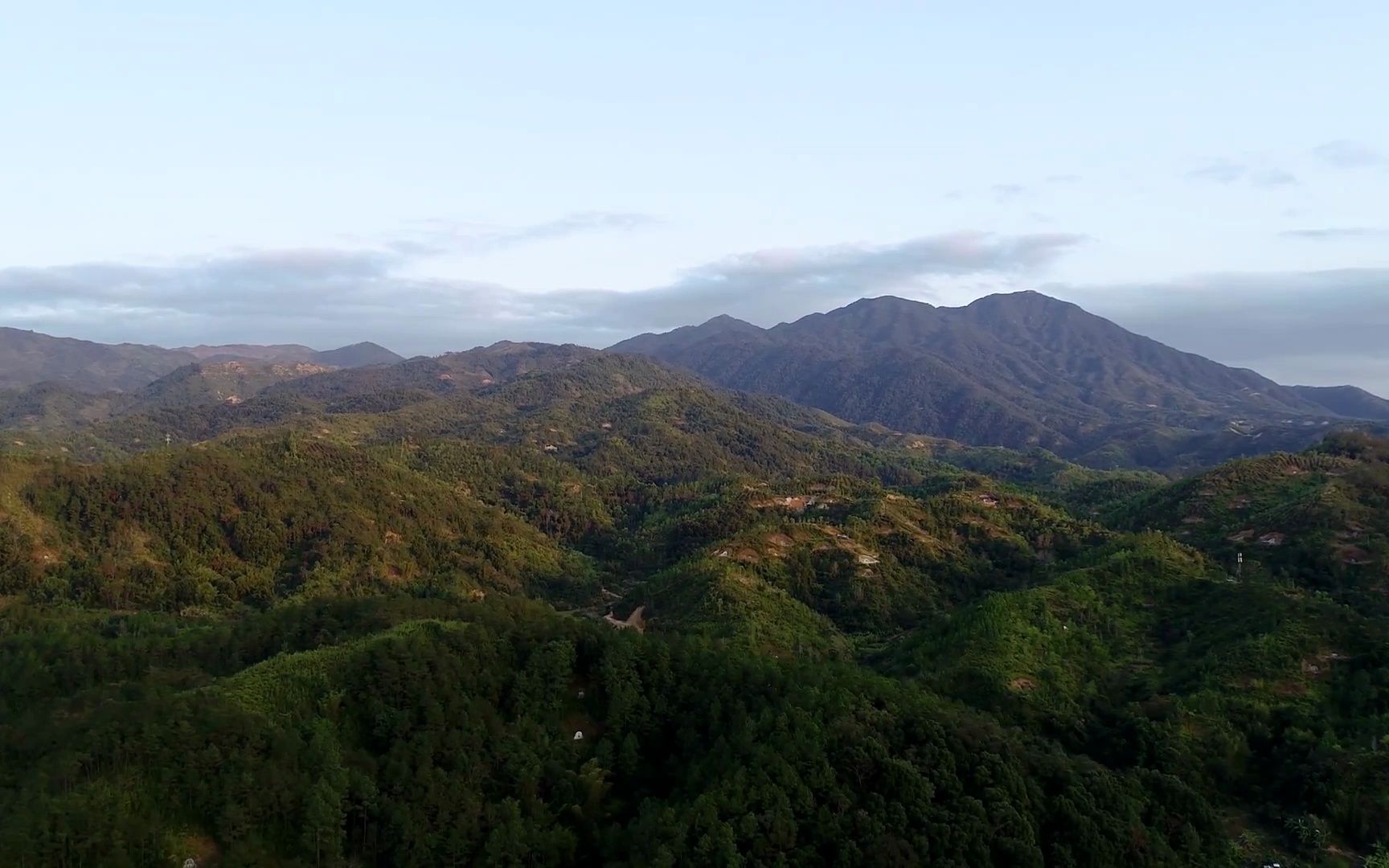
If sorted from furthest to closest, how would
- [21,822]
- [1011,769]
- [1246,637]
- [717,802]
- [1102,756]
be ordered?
[1246,637]
[1102,756]
[1011,769]
[717,802]
[21,822]

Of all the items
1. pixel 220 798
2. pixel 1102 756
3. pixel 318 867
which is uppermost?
pixel 220 798

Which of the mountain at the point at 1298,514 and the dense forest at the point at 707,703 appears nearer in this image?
the dense forest at the point at 707,703

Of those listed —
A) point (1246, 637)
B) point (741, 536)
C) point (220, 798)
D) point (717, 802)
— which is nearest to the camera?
point (220, 798)

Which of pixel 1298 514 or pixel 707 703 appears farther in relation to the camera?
pixel 1298 514

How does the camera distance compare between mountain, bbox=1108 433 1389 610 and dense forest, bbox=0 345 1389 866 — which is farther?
mountain, bbox=1108 433 1389 610

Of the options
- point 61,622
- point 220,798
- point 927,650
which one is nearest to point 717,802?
point 220,798

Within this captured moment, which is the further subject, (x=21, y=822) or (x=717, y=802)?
(x=717, y=802)

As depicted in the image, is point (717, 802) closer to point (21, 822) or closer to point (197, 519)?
point (21, 822)

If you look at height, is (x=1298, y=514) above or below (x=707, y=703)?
above
